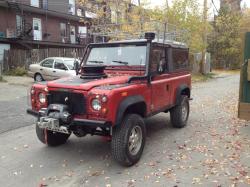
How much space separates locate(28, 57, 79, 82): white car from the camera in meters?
16.6

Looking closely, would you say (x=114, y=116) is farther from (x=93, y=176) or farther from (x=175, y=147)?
(x=175, y=147)

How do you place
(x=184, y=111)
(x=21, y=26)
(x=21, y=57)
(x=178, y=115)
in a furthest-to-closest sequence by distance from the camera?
(x=21, y=26)
(x=21, y=57)
(x=184, y=111)
(x=178, y=115)

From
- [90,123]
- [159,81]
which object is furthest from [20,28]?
[90,123]

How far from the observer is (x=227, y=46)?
37.7 meters

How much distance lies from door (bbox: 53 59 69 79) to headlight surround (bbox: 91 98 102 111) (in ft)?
38.4

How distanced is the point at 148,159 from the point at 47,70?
505 inches

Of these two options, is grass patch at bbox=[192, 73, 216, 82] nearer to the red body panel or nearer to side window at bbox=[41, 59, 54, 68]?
side window at bbox=[41, 59, 54, 68]

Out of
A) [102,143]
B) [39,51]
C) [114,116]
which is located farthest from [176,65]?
[39,51]

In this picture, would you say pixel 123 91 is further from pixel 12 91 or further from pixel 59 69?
pixel 59 69

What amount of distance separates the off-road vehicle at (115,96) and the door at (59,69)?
9758mm

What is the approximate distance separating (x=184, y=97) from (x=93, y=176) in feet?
12.2

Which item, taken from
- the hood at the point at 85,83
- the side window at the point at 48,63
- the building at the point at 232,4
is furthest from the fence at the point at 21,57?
the building at the point at 232,4

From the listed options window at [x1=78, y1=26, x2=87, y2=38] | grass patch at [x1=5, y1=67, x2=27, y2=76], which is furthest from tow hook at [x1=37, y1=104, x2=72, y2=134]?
window at [x1=78, y1=26, x2=87, y2=38]

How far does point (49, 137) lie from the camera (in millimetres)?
6273
